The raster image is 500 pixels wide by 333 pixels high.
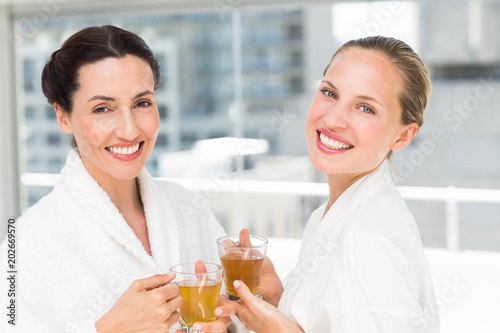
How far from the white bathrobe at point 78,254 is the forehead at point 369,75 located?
0.72m

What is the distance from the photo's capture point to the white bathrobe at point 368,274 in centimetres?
117

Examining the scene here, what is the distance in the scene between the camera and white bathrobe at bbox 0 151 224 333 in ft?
4.54

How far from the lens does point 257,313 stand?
4.19ft

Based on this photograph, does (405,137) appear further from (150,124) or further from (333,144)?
(150,124)

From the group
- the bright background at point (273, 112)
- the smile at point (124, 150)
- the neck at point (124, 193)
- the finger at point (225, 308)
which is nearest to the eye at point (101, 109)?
the smile at point (124, 150)

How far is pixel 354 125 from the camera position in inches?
52.8

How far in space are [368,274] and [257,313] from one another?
28cm

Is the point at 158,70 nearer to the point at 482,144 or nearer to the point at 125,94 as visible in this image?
the point at 125,94

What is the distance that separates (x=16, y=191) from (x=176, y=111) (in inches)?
78.8

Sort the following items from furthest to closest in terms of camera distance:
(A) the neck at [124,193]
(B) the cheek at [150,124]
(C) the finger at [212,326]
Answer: (A) the neck at [124,193] < (B) the cheek at [150,124] < (C) the finger at [212,326]

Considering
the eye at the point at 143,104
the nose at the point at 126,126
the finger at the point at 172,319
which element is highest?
the eye at the point at 143,104

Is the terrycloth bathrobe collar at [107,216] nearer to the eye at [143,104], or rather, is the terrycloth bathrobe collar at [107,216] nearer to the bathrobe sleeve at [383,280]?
the eye at [143,104]

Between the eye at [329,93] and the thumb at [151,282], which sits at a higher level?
the eye at [329,93]

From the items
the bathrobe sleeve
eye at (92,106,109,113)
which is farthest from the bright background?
eye at (92,106,109,113)
